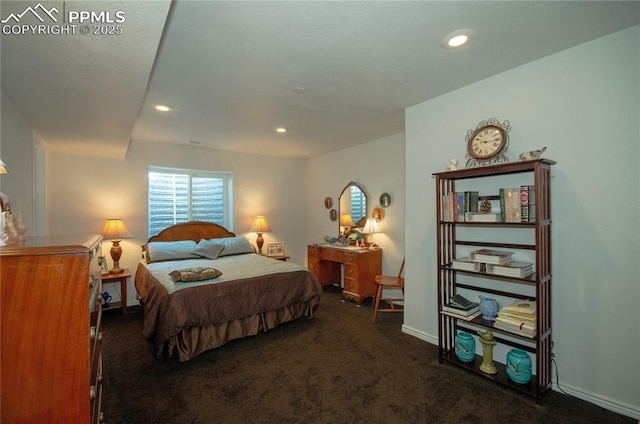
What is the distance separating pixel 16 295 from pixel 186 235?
3806 millimetres

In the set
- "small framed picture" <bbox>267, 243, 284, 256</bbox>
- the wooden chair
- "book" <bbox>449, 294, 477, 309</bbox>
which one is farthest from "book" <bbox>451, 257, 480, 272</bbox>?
"small framed picture" <bbox>267, 243, 284, 256</bbox>

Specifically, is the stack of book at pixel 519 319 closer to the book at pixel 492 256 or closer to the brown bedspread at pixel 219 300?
the book at pixel 492 256

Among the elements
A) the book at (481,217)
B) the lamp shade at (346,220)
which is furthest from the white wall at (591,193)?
the lamp shade at (346,220)

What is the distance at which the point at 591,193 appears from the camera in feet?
6.63

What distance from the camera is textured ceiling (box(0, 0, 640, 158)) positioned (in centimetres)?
155

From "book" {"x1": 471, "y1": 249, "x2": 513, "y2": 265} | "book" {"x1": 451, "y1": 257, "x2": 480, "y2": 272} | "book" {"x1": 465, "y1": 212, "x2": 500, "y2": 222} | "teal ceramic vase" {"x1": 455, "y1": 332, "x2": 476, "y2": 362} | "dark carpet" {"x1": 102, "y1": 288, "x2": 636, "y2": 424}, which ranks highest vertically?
"book" {"x1": 465, "y1": 212, "x2": 500, "y2": 222}

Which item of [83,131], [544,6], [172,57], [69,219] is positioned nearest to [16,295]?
[172,57]

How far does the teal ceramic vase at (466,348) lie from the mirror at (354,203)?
2.47 metres

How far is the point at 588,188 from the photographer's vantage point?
204 cm

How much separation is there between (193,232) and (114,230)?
3.62ft

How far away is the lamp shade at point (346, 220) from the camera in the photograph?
4.97m

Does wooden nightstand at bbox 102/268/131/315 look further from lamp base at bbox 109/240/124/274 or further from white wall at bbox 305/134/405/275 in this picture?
white wall at bbox 305/134/405/275

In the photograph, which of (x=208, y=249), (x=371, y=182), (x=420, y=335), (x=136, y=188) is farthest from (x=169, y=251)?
(x=420, y=335)

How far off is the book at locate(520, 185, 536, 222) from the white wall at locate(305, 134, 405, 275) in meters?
2.10
